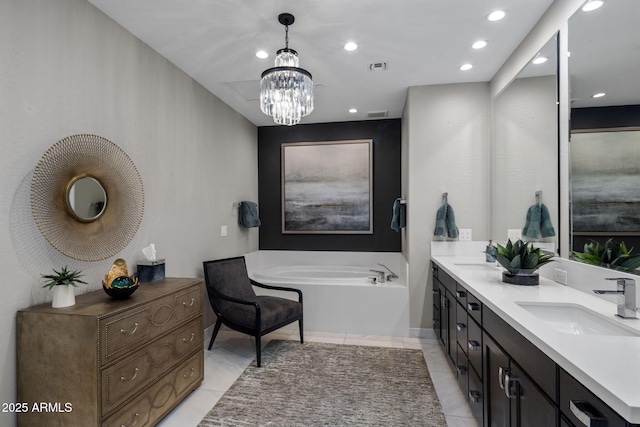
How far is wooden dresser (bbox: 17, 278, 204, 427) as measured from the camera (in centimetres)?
153

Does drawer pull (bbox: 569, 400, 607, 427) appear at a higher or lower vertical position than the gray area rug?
higher

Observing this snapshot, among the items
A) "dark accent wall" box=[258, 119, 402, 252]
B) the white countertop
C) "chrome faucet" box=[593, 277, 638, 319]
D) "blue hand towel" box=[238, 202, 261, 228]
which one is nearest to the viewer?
the white countertop

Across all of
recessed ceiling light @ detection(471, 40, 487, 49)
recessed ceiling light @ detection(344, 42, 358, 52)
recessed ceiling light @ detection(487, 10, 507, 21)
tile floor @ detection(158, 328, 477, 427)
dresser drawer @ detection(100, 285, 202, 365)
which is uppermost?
recessed ceiling light @ detection(487, 10, 507, 21)

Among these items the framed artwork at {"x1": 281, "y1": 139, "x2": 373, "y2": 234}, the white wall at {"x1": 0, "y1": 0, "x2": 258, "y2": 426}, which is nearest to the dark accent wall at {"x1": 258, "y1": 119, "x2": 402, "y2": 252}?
the framed artwork at {"x1": 281, "y1": 139, "x2": 373, "y2": 234}

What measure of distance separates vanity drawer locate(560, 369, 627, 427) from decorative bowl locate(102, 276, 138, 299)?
206cm

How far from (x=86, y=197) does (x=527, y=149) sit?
3.16 metres

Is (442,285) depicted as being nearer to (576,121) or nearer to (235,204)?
(576,121)

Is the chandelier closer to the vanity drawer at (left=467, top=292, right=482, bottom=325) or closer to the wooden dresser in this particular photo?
the wooden dresser

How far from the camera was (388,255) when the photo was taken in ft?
14.7

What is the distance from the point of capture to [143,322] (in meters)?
1.83

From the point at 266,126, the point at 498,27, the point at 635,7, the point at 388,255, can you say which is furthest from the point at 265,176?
the point at 635,7

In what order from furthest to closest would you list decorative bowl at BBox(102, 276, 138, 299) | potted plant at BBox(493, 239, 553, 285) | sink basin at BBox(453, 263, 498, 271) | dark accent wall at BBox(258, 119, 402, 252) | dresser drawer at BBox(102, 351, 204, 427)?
dark accent wall at BBox(258, 119, 402, 252)
sink basin at BBox(453, 263, 498, 271)
potted plant at BBox(493, 239, 553, 285)
decorative bowl at BBox(102, 276, 138, 299)
dresser drawer at BBox(102, 351, 204, 427)

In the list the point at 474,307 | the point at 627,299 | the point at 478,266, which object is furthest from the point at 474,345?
the point at 478,266

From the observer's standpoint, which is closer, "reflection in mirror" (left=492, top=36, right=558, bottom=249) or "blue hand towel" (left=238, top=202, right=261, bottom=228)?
"reflection in mirror" (left=492, top=36, right=558, bottom=249)
